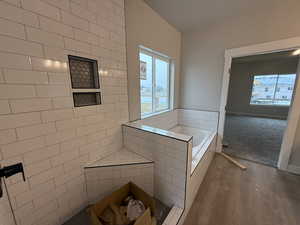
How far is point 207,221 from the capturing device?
1.25m

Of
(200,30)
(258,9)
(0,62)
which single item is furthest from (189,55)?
(0,62)

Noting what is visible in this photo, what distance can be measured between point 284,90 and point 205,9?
20.5 feet

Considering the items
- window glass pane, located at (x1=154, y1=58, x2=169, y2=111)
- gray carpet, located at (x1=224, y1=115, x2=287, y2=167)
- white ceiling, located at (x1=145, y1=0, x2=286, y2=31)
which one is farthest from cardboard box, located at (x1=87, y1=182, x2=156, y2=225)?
white ceiling, located at (x1=145, y1=0, x2=286, y2=31)

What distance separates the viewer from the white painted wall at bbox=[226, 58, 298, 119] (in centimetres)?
519

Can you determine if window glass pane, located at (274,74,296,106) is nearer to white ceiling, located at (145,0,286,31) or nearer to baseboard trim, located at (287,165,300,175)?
baseboard trim, located at (287,165,300,175)

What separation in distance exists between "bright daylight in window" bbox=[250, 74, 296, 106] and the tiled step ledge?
23.1 feet

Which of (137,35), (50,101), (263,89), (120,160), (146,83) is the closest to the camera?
(50,101)

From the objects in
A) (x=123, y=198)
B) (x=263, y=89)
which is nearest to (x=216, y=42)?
(x=123, y=198)

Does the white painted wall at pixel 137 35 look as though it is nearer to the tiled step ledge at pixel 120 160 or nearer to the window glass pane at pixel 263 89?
→ the tiled step ledge at pixel 120 160

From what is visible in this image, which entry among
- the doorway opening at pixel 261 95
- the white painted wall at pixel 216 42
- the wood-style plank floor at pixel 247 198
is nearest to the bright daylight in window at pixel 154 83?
the white painted wall at pixel 216 42

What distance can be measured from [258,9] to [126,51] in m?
2.12

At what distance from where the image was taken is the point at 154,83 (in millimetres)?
2322

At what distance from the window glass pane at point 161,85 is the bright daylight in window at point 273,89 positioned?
5.69 meters

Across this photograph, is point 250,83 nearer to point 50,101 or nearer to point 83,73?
point 83,73
